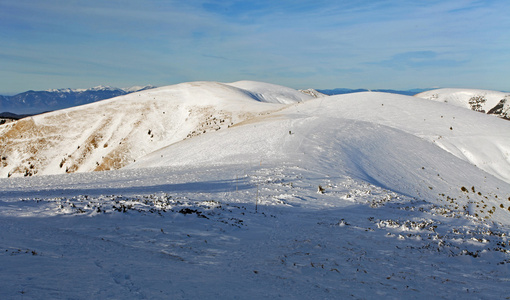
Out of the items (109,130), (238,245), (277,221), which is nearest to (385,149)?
(277,221)

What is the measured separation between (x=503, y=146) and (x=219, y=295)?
141 ft

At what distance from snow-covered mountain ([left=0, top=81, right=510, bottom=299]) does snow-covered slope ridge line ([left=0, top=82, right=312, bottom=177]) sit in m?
20.9

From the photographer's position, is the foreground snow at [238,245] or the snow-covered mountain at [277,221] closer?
the foreground snow at [238,245]

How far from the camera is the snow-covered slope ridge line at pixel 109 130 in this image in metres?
53.1

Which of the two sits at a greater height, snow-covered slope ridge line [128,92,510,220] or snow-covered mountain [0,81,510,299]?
snow-covered slope ridge line [128,92,510,220]

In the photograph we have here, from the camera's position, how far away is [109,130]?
6066cm

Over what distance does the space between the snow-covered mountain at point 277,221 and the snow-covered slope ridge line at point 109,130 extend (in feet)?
68.5

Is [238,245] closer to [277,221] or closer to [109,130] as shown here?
[277,221]

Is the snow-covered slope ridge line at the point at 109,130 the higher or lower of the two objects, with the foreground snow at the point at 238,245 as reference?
higher

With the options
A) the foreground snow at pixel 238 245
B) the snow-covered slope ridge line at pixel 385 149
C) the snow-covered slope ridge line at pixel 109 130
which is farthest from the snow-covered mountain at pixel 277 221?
the snow-covered slope ridge line at pixel 109 130

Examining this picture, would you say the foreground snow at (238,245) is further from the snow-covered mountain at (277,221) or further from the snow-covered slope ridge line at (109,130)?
the snow-covered slope ridge line at (109,130)

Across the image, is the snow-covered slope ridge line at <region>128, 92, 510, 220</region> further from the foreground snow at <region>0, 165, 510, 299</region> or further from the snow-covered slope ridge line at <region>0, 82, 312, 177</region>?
the snow-covered slope ridge line at <region>0, 82, 312, 177</region>

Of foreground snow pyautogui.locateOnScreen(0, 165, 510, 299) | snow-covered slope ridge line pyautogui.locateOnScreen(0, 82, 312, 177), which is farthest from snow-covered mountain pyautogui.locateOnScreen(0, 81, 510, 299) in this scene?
snow-covered slope ridge line pyautogui.locateOnScreen(0, 82, 312, 177)

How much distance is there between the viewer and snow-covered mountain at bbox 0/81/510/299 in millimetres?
7547
